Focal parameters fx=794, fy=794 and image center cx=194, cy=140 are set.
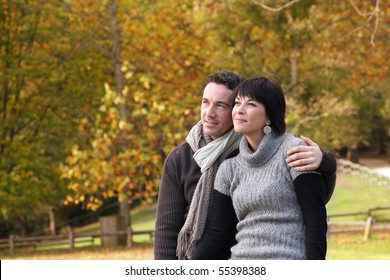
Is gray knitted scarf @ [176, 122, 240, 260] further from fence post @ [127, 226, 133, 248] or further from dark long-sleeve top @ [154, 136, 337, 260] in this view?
fence post @ [127, 226, 133, 248]

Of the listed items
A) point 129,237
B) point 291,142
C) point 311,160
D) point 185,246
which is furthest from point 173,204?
point 129,237

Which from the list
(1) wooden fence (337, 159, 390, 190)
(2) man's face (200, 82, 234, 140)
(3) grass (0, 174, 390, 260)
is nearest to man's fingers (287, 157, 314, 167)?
(2) man's face (200, 82, 234, 140)

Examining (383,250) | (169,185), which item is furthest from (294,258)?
(383,250)

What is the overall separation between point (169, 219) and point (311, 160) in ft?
3.19

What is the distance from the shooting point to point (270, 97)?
3574mm

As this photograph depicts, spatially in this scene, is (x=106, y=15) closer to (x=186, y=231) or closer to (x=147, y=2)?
(x=147, y=2)

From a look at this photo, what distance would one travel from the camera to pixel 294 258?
3.47 metres

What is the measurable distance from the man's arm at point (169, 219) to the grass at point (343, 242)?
518 inches

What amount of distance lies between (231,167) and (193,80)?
61.9 ft

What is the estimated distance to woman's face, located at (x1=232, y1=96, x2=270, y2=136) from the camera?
3564 millimetres

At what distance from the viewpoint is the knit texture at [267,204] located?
346cm

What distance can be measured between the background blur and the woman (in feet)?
49.9

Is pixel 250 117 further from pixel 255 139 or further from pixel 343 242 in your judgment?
pixel 343 242

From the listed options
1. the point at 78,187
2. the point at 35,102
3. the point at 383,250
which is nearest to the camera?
the point at 383,250
